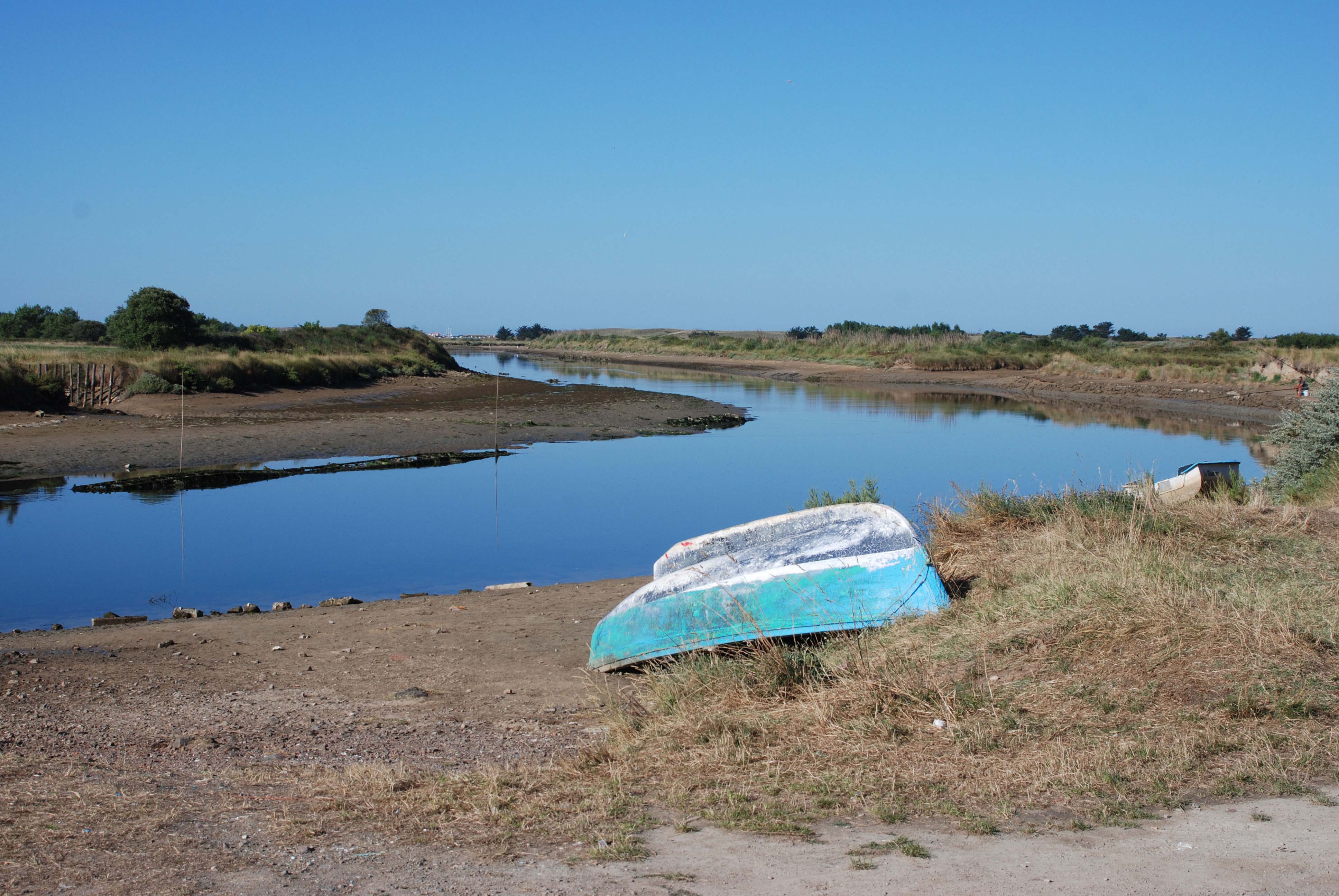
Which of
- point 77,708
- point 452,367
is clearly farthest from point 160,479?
point 452,367

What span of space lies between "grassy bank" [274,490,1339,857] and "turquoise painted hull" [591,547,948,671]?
0.18 m

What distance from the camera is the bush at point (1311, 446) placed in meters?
13.4

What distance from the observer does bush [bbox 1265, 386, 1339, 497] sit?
13438 millimetres

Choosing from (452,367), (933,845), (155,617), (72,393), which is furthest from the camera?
(452,367)

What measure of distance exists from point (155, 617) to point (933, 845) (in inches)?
352

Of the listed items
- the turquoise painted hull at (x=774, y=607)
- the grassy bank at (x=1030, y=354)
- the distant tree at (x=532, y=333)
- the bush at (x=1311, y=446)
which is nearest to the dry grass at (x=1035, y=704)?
the turquoise painted hull at (x=774, y=607)

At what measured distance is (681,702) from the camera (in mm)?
6160

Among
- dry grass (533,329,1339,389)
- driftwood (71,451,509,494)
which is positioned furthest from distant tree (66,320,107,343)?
dry grass (533,329,1339,389)

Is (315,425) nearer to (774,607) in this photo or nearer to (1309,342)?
(774,607)

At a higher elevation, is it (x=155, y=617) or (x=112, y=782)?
(x=112, y=782)

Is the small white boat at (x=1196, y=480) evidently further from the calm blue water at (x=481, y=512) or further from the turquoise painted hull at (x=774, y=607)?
the turquoise painted hull at (x=774, y=607)

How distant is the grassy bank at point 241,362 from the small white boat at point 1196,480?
25822 millimetres

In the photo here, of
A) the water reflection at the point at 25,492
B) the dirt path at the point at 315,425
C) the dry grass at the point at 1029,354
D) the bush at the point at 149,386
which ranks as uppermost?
the dry grass at the point at 1029,354

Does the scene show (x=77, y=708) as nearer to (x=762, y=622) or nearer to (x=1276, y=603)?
(x=762, y=622)
